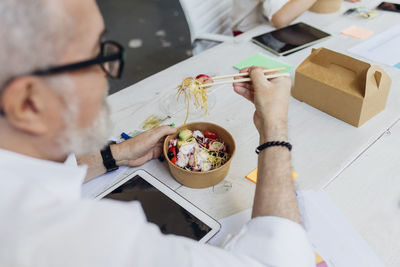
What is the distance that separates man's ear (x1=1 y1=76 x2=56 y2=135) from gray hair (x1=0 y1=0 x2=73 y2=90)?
2cm

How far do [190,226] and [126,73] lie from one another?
2192 millimetres

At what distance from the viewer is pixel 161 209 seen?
2.89ft

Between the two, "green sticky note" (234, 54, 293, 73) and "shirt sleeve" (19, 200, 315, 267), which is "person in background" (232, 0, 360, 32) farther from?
"shirt sleeve" (19, 200, 315, 267)

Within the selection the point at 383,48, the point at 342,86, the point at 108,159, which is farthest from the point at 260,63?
the point at 108,159

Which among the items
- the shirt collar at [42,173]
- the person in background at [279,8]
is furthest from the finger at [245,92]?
the person in background at [279,8]

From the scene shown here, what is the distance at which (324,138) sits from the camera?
1101mm

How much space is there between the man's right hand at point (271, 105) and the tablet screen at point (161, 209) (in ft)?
0.90

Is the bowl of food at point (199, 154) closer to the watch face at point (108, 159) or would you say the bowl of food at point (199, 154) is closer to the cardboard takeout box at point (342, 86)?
the watch face at point (108, 159)

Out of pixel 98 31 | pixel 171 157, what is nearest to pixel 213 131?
pixel 171 157

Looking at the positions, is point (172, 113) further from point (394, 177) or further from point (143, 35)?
point (143, 35)

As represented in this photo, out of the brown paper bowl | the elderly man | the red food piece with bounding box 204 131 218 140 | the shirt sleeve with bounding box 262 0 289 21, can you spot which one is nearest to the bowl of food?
the red food piece with bounding box 204 131 218 140

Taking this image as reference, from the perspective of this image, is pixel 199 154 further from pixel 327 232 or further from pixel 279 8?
pixel 279 8

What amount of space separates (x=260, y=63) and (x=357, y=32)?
562 mm

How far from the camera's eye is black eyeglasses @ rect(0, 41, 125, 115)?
56 cm
